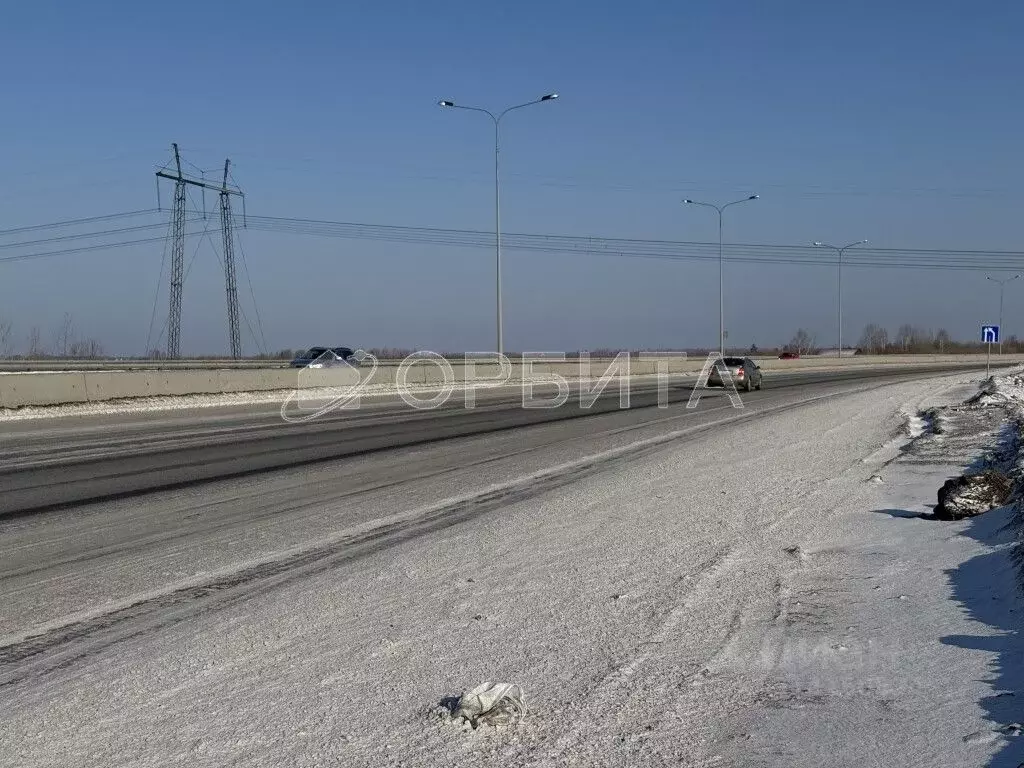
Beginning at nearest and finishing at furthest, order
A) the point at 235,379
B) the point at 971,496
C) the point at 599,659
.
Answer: the point at 599,659
the point at 971,496
the point at 235,379

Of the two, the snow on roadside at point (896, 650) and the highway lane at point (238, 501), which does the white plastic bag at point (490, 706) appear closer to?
the snow on roadside at point (896, 650)

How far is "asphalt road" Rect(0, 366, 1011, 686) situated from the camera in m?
7.29

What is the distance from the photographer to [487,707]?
483 cm

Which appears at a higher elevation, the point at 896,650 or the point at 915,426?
the point at 896,650

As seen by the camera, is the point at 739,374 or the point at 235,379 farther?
the point at 739,374

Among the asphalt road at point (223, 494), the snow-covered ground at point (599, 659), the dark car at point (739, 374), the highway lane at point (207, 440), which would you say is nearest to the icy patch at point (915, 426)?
the asphalt road at point (223, 494)

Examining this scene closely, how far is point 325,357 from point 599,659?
38.7m

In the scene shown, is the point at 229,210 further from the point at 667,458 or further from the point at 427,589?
the point at 427,589

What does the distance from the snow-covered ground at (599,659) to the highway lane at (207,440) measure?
5.95m

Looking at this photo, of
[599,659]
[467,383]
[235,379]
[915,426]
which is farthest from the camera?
[467,383]

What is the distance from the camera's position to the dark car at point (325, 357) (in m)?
42.8

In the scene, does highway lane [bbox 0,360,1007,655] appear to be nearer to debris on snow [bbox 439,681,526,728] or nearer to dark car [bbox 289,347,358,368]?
debris on snow [bbox 439,681,526,728]

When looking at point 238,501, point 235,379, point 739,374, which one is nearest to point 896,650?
point 238,501

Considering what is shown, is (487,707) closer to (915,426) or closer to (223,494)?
(223,494)
